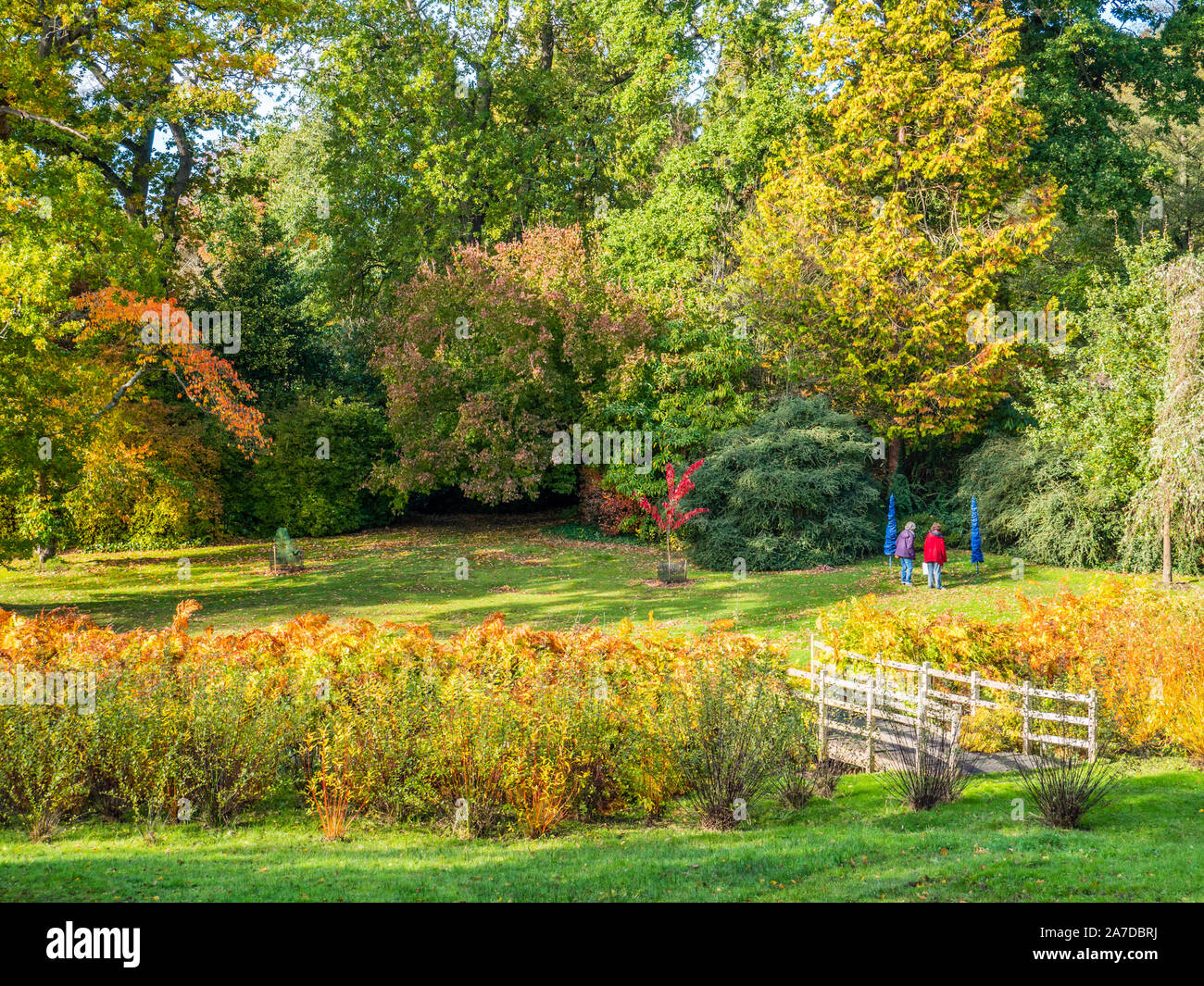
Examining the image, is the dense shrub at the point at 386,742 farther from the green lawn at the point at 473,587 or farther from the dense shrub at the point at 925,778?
the green lawn at the point at 473,587

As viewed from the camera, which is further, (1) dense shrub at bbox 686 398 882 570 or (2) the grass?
(1) dense shrub at bbox 686 398 882 570

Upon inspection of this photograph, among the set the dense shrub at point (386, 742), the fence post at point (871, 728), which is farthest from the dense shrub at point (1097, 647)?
the dense shrub at point (386, 742)

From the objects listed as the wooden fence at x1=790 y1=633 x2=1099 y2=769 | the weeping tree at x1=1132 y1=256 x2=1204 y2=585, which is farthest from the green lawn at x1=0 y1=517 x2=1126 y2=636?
the wooden fence at x1=790 y1=633 x2=1099 y2=769

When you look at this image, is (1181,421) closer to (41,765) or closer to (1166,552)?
(1166,552)

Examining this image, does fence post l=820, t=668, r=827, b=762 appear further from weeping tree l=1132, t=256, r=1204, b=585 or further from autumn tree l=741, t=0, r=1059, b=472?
autumn tree l=741, t=0, r=1059, b=472

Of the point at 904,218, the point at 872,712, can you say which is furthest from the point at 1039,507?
the point at 872,712

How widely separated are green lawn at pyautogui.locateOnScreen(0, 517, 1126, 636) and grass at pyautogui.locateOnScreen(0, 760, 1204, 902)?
7583 mm

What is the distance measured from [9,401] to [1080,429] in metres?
20.5

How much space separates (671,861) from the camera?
6.53 meters

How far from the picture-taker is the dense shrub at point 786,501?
22734 millimetres

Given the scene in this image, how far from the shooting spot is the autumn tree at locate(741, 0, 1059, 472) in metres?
24.9

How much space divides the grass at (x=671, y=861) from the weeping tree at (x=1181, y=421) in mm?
10064

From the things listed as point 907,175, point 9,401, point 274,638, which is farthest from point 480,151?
point 274,638

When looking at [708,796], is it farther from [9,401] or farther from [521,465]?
[521,465]
